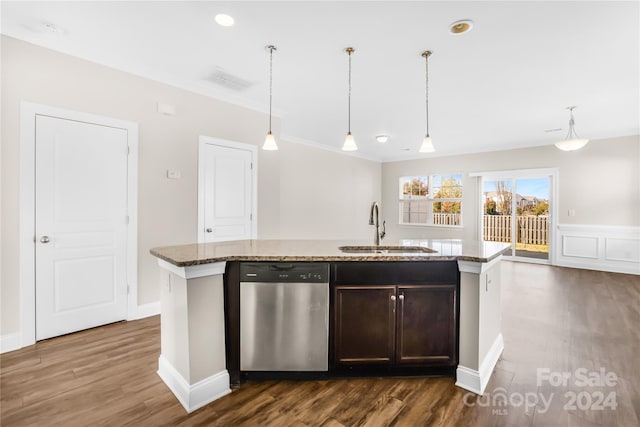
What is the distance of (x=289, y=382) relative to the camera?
2.14 meters

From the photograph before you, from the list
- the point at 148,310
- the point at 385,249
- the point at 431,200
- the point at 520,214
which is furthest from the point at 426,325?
the point at 431,200

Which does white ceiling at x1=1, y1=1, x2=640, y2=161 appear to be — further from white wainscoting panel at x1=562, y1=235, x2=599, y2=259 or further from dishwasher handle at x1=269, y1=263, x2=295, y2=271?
white wainscoting panel at x1=562, y1=235, x2=599, y2=259

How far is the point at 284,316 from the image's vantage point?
2.09 metres

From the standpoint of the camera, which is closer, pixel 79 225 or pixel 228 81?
pixel 79 225

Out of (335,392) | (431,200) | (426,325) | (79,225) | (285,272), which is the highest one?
(431,200)

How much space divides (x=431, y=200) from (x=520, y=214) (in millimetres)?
2087

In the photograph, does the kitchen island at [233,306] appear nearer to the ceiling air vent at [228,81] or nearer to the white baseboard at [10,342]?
the white baseboard at [10,342]

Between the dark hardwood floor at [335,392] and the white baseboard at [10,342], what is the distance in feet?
0.22

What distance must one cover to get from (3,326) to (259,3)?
10.9 feet

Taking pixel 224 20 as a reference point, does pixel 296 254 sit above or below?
below

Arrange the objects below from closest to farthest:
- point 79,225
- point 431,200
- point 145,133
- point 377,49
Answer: point 377,49 < point 79,225 < point 145,133 < point 431,200

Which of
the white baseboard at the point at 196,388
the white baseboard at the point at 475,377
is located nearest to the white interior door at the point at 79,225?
the white baseboard at the point at 196,388

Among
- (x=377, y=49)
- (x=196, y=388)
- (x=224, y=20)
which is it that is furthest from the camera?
(x=377, y=49)

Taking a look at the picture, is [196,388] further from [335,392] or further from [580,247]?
[580,247]
